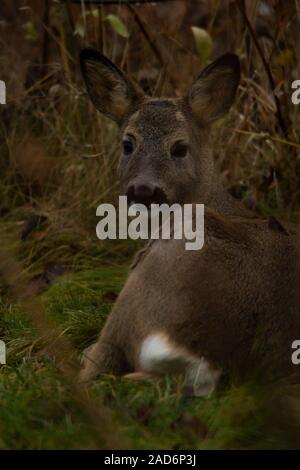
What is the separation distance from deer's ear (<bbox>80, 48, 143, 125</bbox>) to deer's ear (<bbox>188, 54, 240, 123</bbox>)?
1.21 feet

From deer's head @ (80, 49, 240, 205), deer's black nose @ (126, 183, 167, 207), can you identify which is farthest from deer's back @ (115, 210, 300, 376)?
deer's head @ (80, 49, 240, 205)

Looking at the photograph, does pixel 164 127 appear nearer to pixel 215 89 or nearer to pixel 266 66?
pixel 215 89

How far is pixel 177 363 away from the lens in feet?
14.4

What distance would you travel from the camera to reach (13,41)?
31.4ft

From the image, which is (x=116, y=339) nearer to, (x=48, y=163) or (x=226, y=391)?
(x=226, y=391)

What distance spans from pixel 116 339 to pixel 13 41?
5567 mm

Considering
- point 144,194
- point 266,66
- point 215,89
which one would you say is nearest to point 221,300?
point 144,194

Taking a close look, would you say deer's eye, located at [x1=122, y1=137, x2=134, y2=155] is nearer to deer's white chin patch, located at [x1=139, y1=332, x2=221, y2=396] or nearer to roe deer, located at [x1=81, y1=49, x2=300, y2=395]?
roe deer, located at [x1=81, y1=49, x2=300, y2=395]

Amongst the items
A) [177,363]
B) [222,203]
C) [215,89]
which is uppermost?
[215,89]

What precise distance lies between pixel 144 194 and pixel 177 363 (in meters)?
1.36

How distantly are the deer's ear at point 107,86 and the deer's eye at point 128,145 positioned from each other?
0.90 feet

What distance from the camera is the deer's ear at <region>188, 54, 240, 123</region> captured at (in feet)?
20.3

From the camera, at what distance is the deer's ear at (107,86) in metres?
6.20
